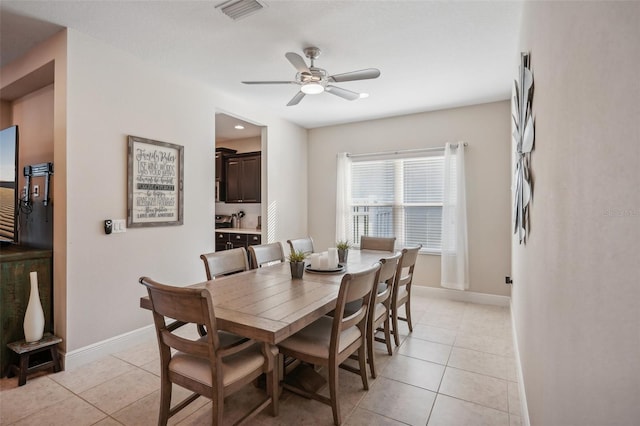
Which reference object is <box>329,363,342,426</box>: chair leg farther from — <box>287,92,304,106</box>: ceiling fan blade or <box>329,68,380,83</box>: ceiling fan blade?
<box>287,92,304,106</box>: ceiling fan blade

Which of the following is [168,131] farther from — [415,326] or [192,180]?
[415,326]

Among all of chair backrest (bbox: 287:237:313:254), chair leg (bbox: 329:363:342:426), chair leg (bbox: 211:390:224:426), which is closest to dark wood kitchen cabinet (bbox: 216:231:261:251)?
chair backrest (bbox: 287:237:313:254)

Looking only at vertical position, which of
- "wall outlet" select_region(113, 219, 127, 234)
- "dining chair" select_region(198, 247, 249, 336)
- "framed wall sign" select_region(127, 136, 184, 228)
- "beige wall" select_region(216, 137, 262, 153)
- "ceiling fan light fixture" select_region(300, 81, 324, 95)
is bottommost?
"dining chair" select_region(198, 247, 249, 336)

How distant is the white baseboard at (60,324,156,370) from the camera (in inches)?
99.2

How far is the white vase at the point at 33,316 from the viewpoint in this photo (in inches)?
94.1

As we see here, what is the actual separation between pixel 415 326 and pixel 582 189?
2918 mm

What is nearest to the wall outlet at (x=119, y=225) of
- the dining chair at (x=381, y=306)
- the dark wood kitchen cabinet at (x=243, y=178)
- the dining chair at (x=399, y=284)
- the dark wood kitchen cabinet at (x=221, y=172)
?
the dining chair at (x=381, y=306)

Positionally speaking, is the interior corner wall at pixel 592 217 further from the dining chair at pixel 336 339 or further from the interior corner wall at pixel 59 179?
the interior corner wall at pixel 59 179

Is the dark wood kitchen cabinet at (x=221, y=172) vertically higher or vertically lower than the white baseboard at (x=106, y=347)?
higher

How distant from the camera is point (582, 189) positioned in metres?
0.82

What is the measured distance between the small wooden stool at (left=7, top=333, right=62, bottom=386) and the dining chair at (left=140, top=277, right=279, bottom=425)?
1.36 meters

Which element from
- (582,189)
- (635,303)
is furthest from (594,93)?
(635,303)

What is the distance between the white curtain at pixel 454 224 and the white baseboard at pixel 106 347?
3652 millimetres

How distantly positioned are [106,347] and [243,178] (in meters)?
3.47
